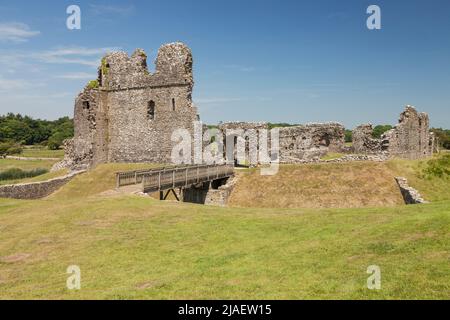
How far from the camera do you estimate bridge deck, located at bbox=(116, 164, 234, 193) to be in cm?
2273

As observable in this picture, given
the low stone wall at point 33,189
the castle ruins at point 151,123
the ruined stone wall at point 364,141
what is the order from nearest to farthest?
the low stone wall at point 33,189 < the ruined stone wall at point 364,141 < the castle ruins at point 151,123

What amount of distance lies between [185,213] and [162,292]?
26.3 ft

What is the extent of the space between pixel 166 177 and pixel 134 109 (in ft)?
63.7

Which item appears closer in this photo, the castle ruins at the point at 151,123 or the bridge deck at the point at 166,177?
the bridge deck at the point at 166,177

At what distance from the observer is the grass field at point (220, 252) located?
8969mm

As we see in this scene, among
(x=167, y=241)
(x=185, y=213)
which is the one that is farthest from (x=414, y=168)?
(x=167, y=241)

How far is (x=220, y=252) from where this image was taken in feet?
40.1

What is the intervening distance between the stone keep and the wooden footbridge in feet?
37.1

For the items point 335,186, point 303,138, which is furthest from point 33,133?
point 335,186

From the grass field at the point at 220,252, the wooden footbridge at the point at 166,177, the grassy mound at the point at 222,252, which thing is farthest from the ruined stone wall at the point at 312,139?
the grassy mound at the point at 222,252

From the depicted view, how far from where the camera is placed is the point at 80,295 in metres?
9.45

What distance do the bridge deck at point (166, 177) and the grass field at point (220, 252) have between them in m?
4.21

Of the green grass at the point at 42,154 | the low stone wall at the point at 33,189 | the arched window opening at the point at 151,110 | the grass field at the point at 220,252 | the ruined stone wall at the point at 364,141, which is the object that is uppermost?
the arched window opening at the point at 151,110

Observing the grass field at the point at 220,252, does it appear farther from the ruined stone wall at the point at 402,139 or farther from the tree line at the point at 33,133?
the tree line at the point at 33,133
